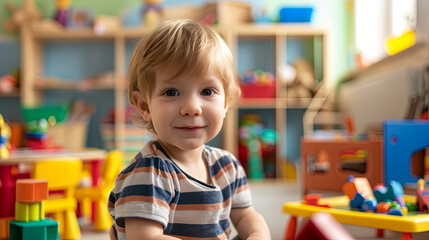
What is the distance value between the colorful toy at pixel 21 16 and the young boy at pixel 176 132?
158 inches

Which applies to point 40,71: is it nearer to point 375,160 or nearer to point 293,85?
point 293,85

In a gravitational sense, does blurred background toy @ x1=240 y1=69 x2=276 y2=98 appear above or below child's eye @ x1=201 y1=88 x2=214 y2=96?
above

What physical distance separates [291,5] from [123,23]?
5.00ft

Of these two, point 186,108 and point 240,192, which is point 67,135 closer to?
point 240,192

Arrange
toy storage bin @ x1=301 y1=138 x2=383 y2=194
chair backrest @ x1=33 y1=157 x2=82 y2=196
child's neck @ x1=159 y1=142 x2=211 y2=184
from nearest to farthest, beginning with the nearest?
child's neck @ x1=159 y1=142 x2=211 y2=184
chair backrest @ x1=33 y1=157 x2=82 y2=196
toy storage bin @ x1=301 y1=138 x2=383 y2=194

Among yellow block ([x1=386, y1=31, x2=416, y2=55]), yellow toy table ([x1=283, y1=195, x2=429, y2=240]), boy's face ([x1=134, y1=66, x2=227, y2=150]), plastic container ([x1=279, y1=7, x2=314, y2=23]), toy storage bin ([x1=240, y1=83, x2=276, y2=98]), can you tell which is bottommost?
yellow toy table ([x1=283, y1=195, x2=429, y2=240])

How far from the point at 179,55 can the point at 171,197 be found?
0.23m

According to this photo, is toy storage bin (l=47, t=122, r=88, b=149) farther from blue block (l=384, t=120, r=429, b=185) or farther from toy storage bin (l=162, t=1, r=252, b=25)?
blue block (l=384, t=120, r=429, b=185)

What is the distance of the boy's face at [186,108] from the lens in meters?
0.90

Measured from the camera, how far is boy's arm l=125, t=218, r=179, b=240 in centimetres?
84

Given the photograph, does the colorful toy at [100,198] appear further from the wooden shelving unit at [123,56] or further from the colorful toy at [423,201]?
the wooden shelving unit at [123,56]

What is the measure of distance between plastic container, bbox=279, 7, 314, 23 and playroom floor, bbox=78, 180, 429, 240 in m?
1.37

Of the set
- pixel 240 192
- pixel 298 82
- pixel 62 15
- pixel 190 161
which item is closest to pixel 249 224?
pixel 240 192

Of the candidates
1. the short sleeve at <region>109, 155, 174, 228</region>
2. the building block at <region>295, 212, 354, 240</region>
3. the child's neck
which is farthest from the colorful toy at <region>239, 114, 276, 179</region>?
the building block at <region>295, 212, 354, 240</region>
